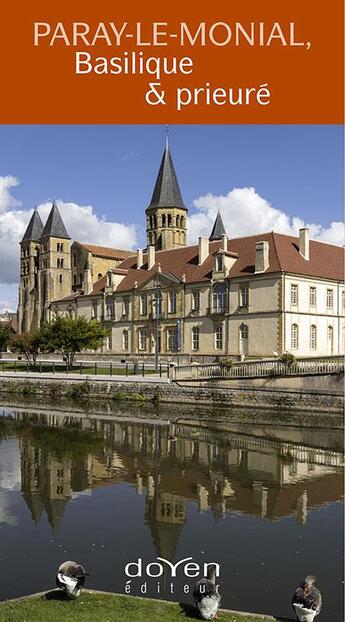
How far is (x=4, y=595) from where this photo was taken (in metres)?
8.95

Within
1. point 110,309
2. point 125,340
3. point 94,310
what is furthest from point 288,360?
point 94,310

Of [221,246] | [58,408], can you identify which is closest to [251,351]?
[221,246]

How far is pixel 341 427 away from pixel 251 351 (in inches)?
719

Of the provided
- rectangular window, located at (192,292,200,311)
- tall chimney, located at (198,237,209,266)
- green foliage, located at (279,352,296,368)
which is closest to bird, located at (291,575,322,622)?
green foliage, located at (279,352,296,368)

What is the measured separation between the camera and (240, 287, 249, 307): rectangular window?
45.7 meters

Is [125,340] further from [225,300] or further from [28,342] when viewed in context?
[225,300]

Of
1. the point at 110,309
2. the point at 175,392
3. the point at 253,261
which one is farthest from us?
the point at 110,309

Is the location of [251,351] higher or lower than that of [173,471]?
higher

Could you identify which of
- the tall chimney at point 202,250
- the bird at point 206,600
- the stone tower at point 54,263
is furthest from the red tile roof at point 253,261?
the bird at point 206,600

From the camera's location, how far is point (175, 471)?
58.6ft

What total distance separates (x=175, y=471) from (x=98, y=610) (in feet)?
34.3

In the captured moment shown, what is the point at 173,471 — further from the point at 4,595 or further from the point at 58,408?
the point at 58,408

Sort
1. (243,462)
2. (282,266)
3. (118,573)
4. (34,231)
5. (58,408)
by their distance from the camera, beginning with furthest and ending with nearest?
(34,231) → (282,266) → (58,408) → (243,462) → (118,573)

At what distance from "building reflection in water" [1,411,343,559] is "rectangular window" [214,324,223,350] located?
67.7ft
